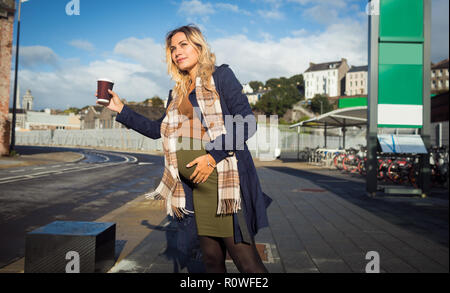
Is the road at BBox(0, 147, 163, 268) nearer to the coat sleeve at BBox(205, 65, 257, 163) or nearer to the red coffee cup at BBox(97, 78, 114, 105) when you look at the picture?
the red coffee cup at BBox(97, 78, 114, 105)

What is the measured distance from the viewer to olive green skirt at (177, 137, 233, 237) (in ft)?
6.34

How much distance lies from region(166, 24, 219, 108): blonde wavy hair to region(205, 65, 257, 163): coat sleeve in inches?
3.0

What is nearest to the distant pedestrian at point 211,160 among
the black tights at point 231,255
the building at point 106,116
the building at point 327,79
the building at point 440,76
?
the black tights at point 231,255

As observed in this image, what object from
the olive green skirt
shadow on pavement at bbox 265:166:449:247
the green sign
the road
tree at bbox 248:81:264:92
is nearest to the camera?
the olive green skirt

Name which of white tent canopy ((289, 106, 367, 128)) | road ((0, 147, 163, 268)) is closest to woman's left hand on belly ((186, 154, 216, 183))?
road ((0, 147, 163, 268))

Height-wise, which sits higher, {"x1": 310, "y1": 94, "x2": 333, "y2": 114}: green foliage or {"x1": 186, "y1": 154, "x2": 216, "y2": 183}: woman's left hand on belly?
{"x1": 310, "y1": 94, "x2": 333, "y2": 114}: green foliage

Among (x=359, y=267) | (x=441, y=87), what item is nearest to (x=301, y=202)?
(x=359, y=267)

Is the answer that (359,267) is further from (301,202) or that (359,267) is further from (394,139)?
(394,139)

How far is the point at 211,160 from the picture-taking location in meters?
1.84

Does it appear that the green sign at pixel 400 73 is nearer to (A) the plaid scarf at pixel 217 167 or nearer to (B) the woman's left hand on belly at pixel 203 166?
(A) the plaid scarf at pixel 217 167

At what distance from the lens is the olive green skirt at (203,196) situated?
1933 millimetres

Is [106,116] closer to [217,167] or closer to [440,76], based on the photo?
[217,167]

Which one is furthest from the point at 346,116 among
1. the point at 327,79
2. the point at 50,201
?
the point at 327,79
